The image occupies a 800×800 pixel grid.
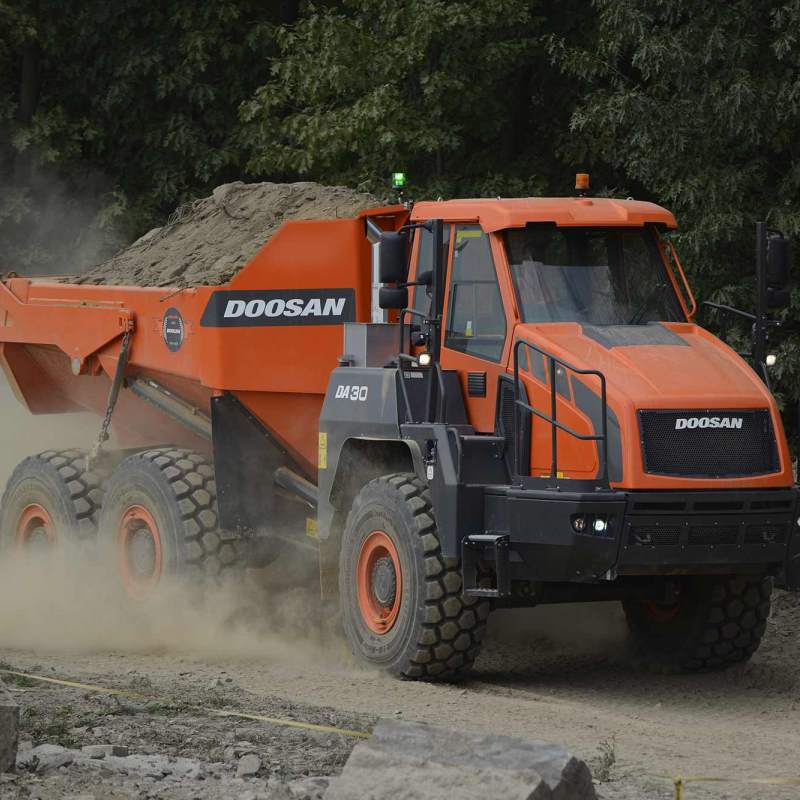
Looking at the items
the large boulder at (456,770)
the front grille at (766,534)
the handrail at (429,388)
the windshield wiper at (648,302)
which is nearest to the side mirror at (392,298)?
the handrail at (429,388)

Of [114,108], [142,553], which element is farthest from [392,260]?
[114,108]

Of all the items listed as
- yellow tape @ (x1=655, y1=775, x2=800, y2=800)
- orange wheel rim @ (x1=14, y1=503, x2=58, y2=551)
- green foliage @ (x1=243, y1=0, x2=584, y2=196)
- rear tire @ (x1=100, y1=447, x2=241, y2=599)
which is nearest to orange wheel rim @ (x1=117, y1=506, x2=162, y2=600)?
rear tire @ (x1=100, y1=447, x2=241, y2=599)

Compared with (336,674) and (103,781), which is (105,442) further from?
(103,781)

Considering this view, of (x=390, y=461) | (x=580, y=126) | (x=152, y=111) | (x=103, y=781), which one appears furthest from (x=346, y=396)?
(x=152, y=111)

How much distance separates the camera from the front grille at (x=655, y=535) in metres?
9.36

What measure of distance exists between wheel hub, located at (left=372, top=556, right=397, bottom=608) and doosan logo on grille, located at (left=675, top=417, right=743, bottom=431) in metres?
1.96

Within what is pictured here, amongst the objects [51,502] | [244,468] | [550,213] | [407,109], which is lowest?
[51,502]

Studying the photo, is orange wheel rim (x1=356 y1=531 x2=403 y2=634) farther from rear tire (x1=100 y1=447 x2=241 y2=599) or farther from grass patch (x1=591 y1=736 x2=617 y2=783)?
grass patch (x1=591 y1=736 x2=617 y2=783)

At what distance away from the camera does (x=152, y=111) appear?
2314 cm

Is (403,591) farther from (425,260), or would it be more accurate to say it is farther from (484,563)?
(425,260)

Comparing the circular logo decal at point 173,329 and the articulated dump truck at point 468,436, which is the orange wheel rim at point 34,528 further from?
the circular logo decal at point 173,329

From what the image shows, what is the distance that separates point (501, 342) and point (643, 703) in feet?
7.39

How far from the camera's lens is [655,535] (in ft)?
30.8

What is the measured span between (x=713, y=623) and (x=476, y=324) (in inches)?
94.8
